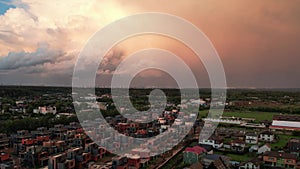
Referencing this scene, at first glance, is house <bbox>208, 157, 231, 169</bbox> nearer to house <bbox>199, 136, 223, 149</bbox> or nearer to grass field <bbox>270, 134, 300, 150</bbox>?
house <bbox>199, 136, 223, 149</bbox>

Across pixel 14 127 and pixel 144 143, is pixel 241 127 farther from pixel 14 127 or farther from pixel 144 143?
pixel 14 127

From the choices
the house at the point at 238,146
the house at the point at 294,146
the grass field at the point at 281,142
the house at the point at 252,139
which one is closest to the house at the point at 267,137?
the grass field at the point at 281,142

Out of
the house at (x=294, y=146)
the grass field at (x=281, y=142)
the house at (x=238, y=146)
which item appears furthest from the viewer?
the grass field at (x=281, y=142)

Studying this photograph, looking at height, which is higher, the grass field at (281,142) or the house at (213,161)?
the house at (213,161)

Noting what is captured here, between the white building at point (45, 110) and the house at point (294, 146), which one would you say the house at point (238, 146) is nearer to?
the house at point (294, 146)

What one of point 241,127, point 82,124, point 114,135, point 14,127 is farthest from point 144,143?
point 241,127

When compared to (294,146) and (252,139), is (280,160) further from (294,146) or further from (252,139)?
(252,139)

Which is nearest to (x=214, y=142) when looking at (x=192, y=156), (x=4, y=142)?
(x=192, y=156)

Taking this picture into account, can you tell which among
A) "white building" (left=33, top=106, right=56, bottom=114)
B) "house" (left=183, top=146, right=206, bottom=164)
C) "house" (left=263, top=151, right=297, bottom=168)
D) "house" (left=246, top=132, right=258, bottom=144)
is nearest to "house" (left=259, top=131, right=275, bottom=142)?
"house" (left=246, top=132, right=258, bottom=144)
